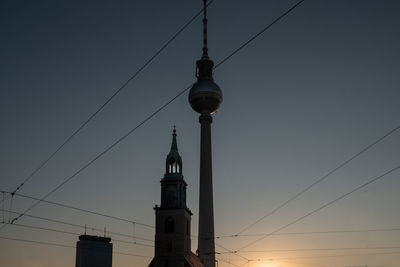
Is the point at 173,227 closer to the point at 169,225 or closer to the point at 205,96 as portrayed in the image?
the point at 169,225

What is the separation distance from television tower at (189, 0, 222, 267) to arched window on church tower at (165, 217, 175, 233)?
6.14 meters

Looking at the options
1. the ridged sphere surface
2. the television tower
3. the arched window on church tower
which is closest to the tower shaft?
the television tower

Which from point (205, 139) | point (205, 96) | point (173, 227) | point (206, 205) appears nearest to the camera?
point (173, 227)

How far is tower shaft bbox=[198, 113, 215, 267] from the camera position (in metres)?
73.5

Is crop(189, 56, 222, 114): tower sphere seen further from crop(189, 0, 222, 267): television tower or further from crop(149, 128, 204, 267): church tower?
crop(149, 128, 204, 267): church tower

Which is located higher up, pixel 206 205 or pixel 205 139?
pixel 205 139

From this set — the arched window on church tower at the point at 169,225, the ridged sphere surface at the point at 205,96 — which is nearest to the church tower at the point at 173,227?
the arched window on church tower at the point at 169,225

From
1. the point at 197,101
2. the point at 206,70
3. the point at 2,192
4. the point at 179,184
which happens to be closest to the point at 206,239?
the point at 179,184

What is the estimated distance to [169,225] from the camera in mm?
70250

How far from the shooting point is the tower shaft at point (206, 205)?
73.5m

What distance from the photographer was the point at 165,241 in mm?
69688

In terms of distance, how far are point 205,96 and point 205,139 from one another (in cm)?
952

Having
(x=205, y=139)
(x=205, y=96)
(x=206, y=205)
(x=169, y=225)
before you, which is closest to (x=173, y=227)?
(x=169, y=225)

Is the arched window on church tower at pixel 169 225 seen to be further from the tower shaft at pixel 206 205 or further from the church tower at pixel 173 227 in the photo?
the tower shaft at pixel 206 205
